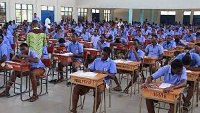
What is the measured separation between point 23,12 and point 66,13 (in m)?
4.94

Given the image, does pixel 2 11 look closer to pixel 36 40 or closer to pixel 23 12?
pixel 23 12

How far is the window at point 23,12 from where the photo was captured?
19.8 metres

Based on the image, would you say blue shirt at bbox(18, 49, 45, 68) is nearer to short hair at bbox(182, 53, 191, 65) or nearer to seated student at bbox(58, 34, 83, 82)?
seated student at bbox(58, 34, 83, 82)

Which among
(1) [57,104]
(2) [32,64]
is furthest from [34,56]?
(1) [57,104]

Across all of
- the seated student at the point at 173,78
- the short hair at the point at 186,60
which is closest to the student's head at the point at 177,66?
the seated student at the point at 173,78

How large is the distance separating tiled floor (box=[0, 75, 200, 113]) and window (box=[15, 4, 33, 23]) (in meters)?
14.9

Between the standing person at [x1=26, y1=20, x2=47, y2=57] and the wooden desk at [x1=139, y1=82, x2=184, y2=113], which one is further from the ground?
the standing person at [x1=26, y1=20, x2=47, y2=57]

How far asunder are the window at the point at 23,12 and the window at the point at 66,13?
3751 mm

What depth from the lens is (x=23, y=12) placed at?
2027 cm

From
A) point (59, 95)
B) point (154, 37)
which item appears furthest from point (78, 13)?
point (59, 95)

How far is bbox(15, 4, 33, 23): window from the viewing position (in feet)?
65.1

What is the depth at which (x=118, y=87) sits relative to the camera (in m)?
6.52

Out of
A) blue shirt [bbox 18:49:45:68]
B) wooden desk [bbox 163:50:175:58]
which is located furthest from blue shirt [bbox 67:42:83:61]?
wooden desk [bbox 163:50:175:58]

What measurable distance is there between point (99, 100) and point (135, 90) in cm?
209
